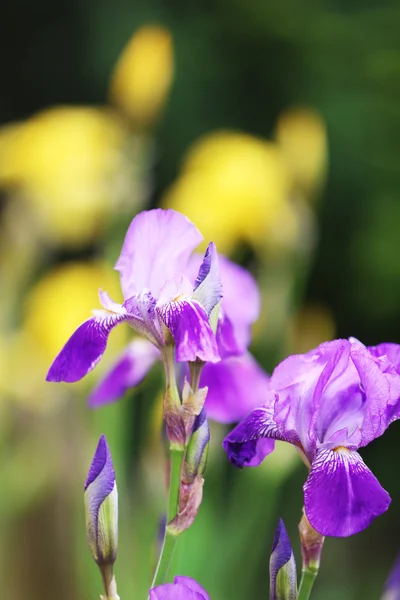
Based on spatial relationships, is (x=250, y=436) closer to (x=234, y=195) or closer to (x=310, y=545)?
(x=310, y=545)

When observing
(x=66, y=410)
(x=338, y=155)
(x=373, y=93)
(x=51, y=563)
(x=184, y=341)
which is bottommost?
(x=51, y=563)

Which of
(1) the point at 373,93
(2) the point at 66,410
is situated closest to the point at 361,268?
(1) the point at 373,93

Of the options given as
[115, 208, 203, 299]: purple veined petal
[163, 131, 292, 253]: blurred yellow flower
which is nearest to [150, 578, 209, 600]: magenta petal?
[115, 208, 203, 299]: purple veined petal

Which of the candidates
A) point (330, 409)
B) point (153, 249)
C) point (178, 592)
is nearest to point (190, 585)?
point (178, 592)

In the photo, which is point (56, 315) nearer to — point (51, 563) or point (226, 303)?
point (51, 563)

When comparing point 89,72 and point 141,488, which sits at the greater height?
point 89,72
